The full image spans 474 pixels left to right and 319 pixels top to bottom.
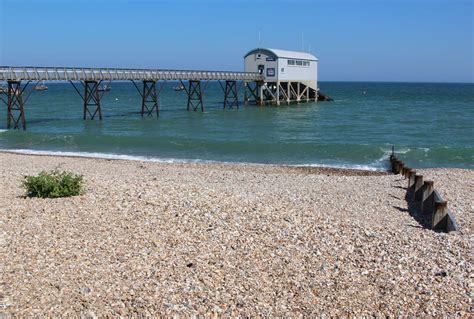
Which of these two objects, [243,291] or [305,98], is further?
[305,98]

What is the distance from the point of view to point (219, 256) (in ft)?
25.2

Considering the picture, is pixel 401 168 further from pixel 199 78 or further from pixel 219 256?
pixel 199 78

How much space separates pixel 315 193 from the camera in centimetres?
1355

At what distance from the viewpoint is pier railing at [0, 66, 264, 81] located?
30156mm

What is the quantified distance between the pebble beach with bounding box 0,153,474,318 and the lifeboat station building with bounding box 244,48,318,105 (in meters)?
38.6

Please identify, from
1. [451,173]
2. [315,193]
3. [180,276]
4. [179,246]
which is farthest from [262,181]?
[180,276]

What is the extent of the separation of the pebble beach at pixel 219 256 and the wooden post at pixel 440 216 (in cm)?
40

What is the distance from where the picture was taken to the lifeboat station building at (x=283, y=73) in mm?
49688

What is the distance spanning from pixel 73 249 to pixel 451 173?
1442 centimetres

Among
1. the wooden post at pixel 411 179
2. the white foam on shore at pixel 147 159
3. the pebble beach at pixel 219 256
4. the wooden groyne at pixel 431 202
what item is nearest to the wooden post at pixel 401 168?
the wooden groyne at pixel 431 202

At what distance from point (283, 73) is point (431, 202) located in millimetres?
39758

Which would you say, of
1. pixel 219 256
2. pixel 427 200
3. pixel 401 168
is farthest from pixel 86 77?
pixel 219 256

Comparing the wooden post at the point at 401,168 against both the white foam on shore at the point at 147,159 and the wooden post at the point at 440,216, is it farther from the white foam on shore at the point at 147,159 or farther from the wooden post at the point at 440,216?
the wooden post at the point at 440,216

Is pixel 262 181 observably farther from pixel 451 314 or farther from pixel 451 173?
pixel 451 314
